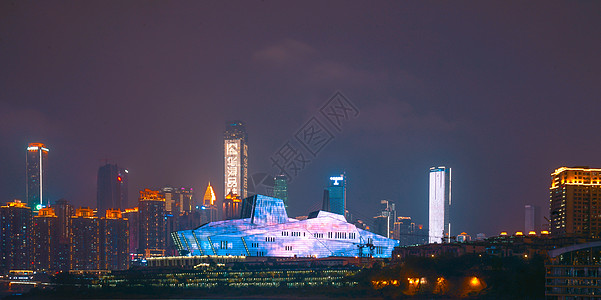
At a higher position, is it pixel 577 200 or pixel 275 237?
pixel 577 200

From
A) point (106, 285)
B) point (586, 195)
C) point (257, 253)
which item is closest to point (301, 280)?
point (257, 253)

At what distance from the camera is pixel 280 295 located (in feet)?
449

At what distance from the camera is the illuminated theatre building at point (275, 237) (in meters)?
153

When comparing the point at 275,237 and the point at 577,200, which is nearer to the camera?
the point at 275,237

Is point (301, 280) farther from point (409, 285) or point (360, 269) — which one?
point (409, 285)

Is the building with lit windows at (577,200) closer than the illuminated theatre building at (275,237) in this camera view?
No

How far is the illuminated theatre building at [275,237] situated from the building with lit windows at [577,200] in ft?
151

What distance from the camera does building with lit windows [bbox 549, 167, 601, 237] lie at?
178663 mm

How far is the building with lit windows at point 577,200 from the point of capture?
178663 mm

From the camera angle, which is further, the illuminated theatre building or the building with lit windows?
the building with lit windows

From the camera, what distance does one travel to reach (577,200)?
183m

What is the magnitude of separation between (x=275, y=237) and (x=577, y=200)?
241 feet

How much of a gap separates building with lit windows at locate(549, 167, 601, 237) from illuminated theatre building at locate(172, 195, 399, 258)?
46119 mm

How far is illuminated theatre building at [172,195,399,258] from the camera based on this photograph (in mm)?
153250
